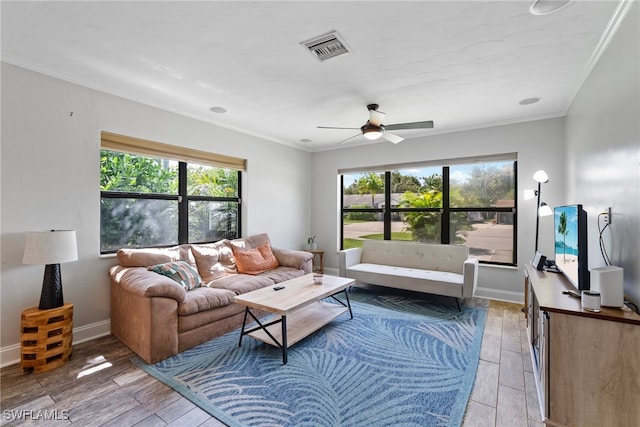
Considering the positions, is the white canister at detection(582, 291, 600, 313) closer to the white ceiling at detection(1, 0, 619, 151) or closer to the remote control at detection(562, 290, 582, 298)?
the remote control at detection(562, 290, 582, 298)

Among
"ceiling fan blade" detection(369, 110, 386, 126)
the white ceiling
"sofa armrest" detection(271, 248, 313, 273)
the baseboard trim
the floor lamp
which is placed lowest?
the baseboard trim

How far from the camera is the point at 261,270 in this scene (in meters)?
4.09

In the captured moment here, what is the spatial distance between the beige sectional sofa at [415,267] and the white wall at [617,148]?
138 centimetres

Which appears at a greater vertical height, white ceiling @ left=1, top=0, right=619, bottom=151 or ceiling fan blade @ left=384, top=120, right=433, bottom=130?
white ceiling @ left=1, top=0, right=619, bottom=151

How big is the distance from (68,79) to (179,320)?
2.57m

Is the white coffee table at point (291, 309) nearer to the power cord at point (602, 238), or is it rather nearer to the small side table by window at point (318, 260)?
the small side table by window at point (318, 260)

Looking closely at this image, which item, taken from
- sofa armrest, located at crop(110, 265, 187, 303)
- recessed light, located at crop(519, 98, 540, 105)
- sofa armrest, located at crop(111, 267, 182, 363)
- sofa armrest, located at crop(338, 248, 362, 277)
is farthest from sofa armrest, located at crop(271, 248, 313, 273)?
recessed light, located at crop(519, 98, 540, 105)

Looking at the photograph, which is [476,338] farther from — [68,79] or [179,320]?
[68,79]

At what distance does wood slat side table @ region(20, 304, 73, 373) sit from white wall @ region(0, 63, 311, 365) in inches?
14.2

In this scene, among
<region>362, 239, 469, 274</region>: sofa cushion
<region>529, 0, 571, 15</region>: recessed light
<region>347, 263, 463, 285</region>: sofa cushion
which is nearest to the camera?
<region>529, 0, 571, 15</region>: recessed light

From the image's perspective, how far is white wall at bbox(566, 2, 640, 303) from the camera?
1721mm

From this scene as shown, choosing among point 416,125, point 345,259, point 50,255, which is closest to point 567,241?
point 416,125

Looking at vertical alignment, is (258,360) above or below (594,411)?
below

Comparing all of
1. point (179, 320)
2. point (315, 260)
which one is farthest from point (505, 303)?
point (179, 320)
